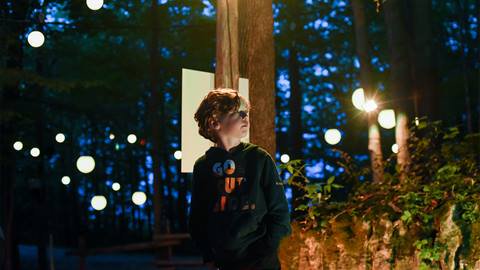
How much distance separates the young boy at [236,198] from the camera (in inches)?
150

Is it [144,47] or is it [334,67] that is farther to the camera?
[144,47]

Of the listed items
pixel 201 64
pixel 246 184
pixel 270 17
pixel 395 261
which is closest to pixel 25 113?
pixel 201 64

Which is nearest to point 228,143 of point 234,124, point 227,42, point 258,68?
point 234,124

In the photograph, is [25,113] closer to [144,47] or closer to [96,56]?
[96,56]

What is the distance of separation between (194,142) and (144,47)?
32.9m

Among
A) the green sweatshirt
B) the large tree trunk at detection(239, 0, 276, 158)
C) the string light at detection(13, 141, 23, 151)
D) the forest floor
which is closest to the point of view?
the green sweatshirt

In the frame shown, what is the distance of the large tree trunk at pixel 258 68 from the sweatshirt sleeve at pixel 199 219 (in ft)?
13.5

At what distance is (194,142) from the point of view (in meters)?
5.98

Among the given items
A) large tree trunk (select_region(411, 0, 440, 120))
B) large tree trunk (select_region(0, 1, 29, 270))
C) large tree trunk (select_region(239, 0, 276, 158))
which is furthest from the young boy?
large tree trunk (select_region(0, 1, 29, 270))

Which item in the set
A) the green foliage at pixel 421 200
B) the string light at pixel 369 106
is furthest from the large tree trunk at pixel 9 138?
the green foliage at pixel 421 200

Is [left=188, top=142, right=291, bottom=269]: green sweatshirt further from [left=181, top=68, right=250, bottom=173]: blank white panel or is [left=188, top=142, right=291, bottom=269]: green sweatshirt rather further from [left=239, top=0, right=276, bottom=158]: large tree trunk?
[left=239, top=0, right=276, bottom=158]: large tree trunk

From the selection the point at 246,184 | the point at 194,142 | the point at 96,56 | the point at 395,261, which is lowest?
the point at 395,261

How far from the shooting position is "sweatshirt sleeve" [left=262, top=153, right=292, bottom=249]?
3.81 metres

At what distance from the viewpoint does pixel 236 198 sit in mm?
3830
